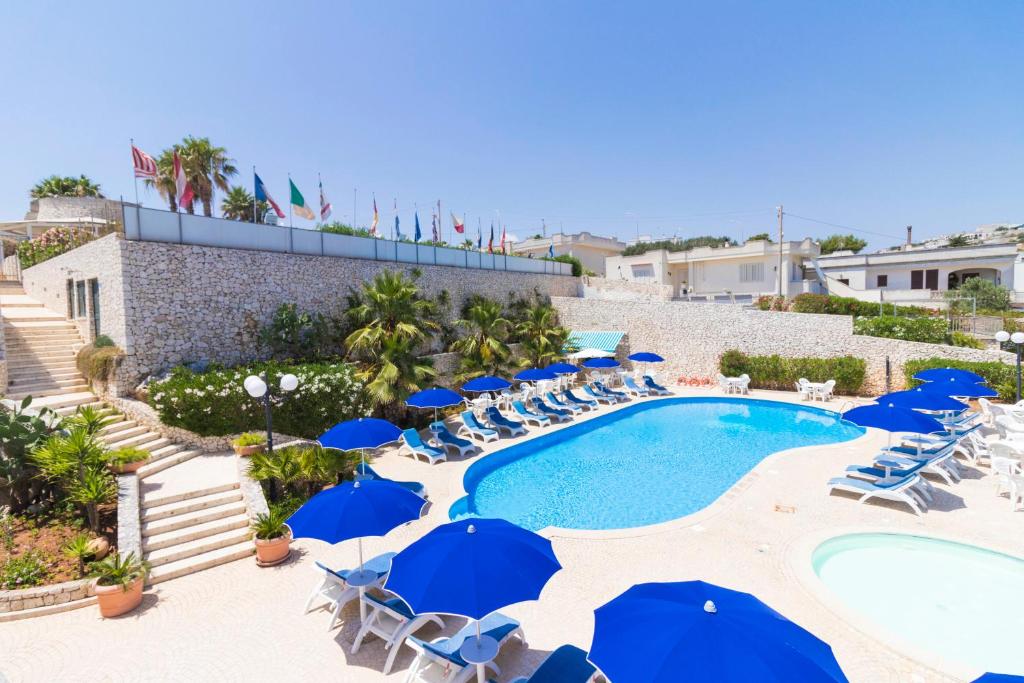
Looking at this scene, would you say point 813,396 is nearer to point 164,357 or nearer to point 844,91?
point 844,91

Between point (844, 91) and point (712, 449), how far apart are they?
17054 millimetres

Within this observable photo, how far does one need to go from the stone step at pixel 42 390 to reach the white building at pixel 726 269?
36008 mm

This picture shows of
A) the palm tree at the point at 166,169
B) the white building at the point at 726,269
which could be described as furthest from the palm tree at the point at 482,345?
the palm tree at the point at 166,169

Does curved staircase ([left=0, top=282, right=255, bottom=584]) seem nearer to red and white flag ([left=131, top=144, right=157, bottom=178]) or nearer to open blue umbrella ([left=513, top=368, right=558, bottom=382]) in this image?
red and white flag ([left=131, top=144, right=157, bottom=178])

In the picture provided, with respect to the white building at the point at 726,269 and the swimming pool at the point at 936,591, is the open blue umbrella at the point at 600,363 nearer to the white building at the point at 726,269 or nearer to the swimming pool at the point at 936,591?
the swimming pool at the point at 936,591

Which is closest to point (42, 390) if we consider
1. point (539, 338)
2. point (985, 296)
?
point (539, 338)

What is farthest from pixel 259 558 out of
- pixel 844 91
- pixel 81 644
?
pixel 844 91

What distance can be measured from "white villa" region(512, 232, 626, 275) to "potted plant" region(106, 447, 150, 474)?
41234 mm

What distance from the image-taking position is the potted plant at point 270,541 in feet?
28.4

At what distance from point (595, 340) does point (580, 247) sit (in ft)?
83.8

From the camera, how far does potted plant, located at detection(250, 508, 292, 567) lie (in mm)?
8656

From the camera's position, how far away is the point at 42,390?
1452 centimetres

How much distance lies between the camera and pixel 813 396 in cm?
2170

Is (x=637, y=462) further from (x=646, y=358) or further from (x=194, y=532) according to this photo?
(x=194, y=532)
